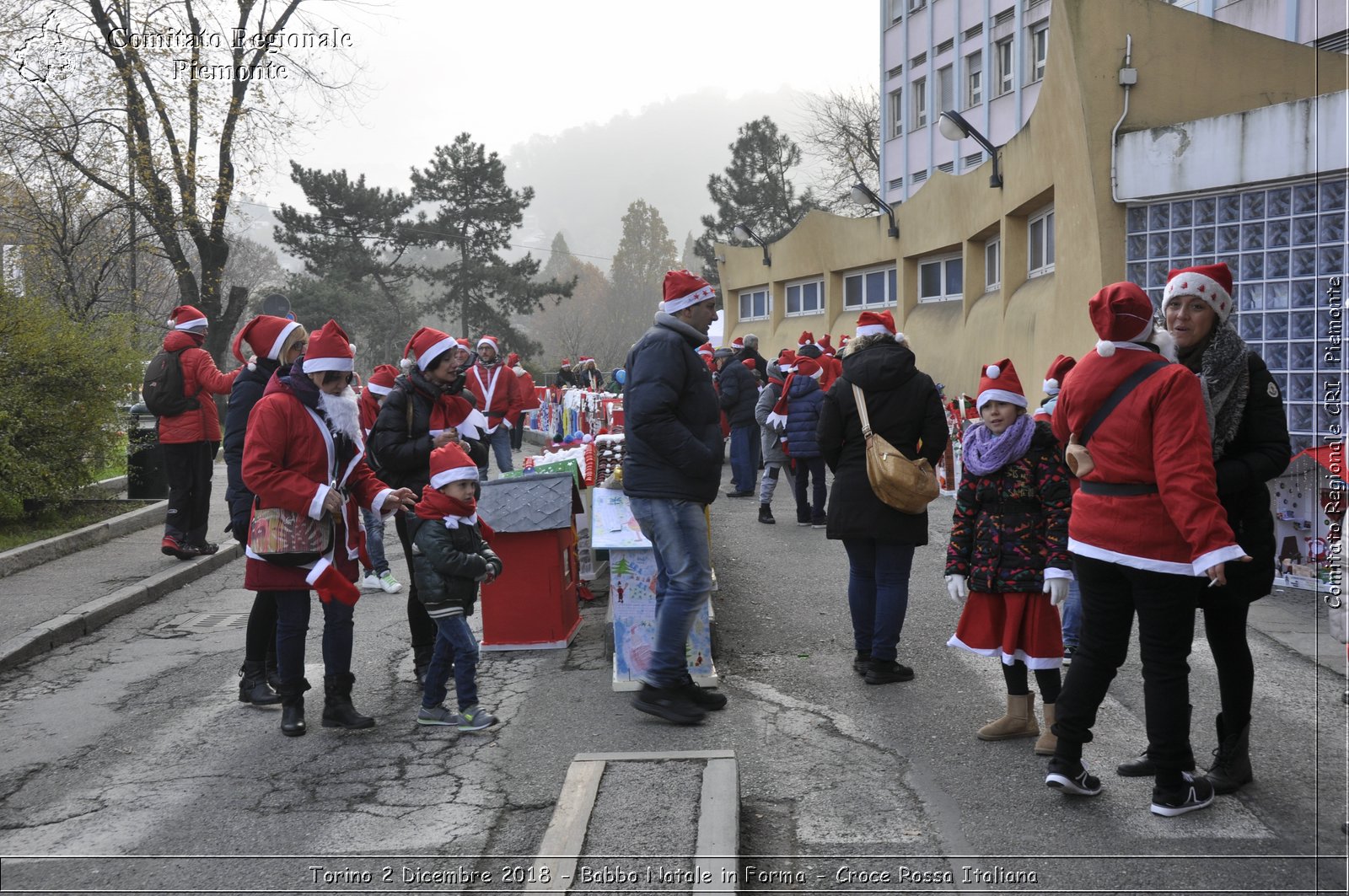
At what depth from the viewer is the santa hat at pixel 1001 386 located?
4.90 meters

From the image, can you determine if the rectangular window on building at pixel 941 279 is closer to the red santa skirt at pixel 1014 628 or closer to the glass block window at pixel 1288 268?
the glass block window at pixel 1288 268

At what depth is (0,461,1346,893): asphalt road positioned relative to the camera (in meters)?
3.78

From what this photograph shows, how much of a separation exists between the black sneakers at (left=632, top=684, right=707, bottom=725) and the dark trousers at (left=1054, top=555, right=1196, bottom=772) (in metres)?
1.76

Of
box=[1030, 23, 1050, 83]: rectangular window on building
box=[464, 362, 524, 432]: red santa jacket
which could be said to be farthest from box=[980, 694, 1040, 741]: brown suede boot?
box=[1030, 23, 1050, 83]: rectangular window on building

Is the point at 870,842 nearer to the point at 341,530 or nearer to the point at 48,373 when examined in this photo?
the point at 341,530

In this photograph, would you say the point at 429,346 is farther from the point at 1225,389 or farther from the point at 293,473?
the point at 1225,389

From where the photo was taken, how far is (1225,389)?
411 centimetres

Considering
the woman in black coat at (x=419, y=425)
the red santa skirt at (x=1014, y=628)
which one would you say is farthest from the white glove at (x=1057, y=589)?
the woman in black coat at (x=419, y=425)

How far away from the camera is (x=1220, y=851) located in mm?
3768

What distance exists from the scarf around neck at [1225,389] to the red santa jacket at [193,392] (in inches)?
301

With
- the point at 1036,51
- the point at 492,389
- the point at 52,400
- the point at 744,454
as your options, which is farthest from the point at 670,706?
the point at 1036,51

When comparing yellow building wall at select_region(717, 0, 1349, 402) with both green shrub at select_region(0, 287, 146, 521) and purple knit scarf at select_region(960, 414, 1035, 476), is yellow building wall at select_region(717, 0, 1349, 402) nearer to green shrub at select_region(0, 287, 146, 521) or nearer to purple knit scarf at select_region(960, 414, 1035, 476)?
purple knit scarf at select_region(960, 414, 1035, 476)

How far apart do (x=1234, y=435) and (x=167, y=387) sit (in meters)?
8.25

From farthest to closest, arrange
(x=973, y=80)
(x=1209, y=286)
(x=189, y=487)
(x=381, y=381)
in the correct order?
(x=973, y=80) → (x=189, y=487) → (x=381, y=381) → (x=1209, y=286)
